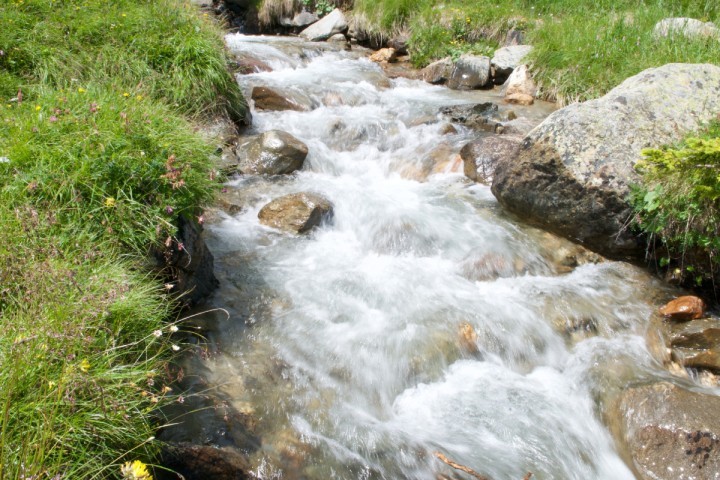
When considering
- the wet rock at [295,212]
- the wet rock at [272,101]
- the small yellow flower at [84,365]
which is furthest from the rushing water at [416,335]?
the wet rock at [272,101]

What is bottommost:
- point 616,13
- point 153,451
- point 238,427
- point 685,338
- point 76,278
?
point 685,338

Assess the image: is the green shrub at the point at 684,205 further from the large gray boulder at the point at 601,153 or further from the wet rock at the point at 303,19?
the wet rock at the point at 303,19

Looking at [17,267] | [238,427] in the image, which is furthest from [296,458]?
[17,267]

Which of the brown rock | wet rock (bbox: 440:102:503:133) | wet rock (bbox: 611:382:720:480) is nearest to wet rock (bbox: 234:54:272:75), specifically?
wet rock (bbox: 440:102:503:133)

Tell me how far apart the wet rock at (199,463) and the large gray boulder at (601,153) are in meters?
4.18

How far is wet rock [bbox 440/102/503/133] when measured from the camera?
8.06 metres

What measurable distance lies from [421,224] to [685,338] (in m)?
2.72

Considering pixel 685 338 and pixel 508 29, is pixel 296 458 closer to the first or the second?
pixel 685 338

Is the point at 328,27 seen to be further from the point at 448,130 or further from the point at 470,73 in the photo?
the point at 448,130

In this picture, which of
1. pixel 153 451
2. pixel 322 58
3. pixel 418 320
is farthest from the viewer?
pixel 322 58

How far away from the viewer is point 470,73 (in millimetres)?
10586

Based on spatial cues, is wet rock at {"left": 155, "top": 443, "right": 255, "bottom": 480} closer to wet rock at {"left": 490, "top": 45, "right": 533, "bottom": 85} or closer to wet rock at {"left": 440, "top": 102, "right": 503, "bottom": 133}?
wet rock at {"left": 440, "top": 102, "right": 503, "bottom": 133}

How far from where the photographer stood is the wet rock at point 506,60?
34.4 feet

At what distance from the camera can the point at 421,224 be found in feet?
18.9
